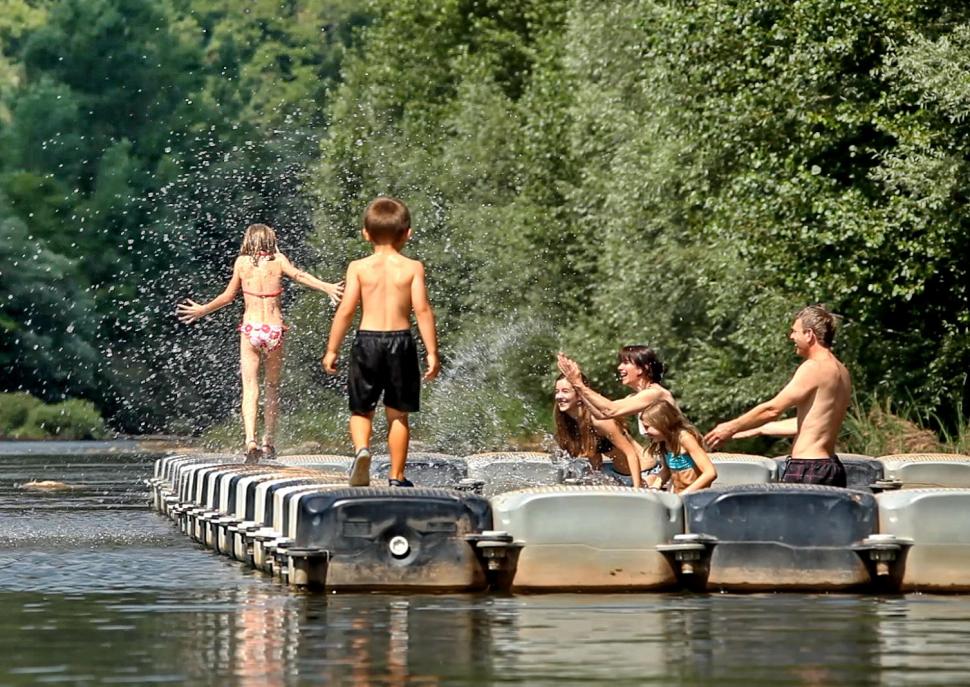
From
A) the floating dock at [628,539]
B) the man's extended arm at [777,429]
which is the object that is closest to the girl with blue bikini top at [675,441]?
the man's extended arm at [777,429]

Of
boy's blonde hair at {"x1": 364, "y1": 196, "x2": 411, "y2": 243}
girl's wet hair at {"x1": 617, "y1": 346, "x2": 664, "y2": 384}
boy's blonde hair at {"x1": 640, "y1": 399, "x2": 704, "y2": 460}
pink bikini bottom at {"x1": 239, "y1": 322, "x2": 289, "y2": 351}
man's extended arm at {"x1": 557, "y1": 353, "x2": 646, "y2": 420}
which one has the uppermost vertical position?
boy's blonde hair at {"x1": 364, "y1": 196, "x2": 411, "y2": 243}

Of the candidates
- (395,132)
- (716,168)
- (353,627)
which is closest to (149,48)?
(395,132)

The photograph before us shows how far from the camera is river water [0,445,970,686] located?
32.2 feet

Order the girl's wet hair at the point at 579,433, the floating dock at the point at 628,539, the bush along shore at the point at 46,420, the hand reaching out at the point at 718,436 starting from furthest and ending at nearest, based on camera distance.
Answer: the bush along shore at the point at 46,420 → the girl's wet hair at the point at 579,433 → the hand reaching out at the point at 718,436 → the floating dock at the point at 628,539

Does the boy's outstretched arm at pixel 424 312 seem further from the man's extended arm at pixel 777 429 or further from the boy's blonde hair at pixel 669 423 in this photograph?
the man's extended arm at pixel 777 429

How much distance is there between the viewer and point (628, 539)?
1376 centimetres

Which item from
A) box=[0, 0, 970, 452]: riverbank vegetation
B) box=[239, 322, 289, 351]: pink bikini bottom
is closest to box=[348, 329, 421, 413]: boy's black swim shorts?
box=[239, 322, 289, 351]: pink bikini bottom

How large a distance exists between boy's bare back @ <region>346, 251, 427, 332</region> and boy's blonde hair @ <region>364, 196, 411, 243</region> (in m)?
0.16

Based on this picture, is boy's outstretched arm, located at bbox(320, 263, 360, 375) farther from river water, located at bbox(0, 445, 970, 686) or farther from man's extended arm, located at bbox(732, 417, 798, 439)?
man's extended arm, located at bbox(732, 417, 798, 439)

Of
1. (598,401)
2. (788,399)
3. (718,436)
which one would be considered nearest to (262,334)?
(598,401)

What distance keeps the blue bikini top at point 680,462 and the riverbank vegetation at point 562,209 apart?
13.3 metres

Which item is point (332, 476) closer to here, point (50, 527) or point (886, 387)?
point (50, 527)

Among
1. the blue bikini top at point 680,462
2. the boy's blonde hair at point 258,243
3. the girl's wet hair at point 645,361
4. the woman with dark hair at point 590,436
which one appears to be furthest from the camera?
the boy's blonde hair at point 258,243

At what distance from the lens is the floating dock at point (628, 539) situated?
13.6 meters
